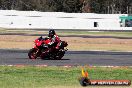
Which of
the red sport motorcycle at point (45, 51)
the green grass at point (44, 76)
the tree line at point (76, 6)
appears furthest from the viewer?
the tree line at point (76, 6)

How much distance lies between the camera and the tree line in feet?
484

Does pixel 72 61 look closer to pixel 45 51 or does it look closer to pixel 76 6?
pixel 45 51

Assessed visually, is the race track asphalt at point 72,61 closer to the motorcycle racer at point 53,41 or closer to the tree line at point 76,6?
the motorcycle racer at point 53,41

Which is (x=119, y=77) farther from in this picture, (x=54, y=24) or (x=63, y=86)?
(x=54, y=24)

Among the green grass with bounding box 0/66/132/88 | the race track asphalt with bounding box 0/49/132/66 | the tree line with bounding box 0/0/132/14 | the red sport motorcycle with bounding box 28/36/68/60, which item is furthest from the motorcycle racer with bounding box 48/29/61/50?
the tree line with bounding box 0/0/132/14

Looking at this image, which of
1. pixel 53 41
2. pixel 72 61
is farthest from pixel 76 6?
pixel 72 61

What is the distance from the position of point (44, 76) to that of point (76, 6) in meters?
135

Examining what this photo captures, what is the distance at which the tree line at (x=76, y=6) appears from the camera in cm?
14750

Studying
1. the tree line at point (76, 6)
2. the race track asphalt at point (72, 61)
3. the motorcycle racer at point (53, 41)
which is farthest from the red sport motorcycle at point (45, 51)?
the tree line at point (76, 6)

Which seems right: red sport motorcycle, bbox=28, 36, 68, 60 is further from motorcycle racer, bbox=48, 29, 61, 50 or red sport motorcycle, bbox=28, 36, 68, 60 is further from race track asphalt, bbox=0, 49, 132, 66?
race track asphalt, bbox=0, 49, 132, 66

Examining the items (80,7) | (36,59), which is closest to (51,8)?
(80,7)

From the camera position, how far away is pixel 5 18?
89.3m

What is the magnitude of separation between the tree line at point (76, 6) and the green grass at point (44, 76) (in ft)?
411

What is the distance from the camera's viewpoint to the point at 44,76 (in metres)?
17.1
